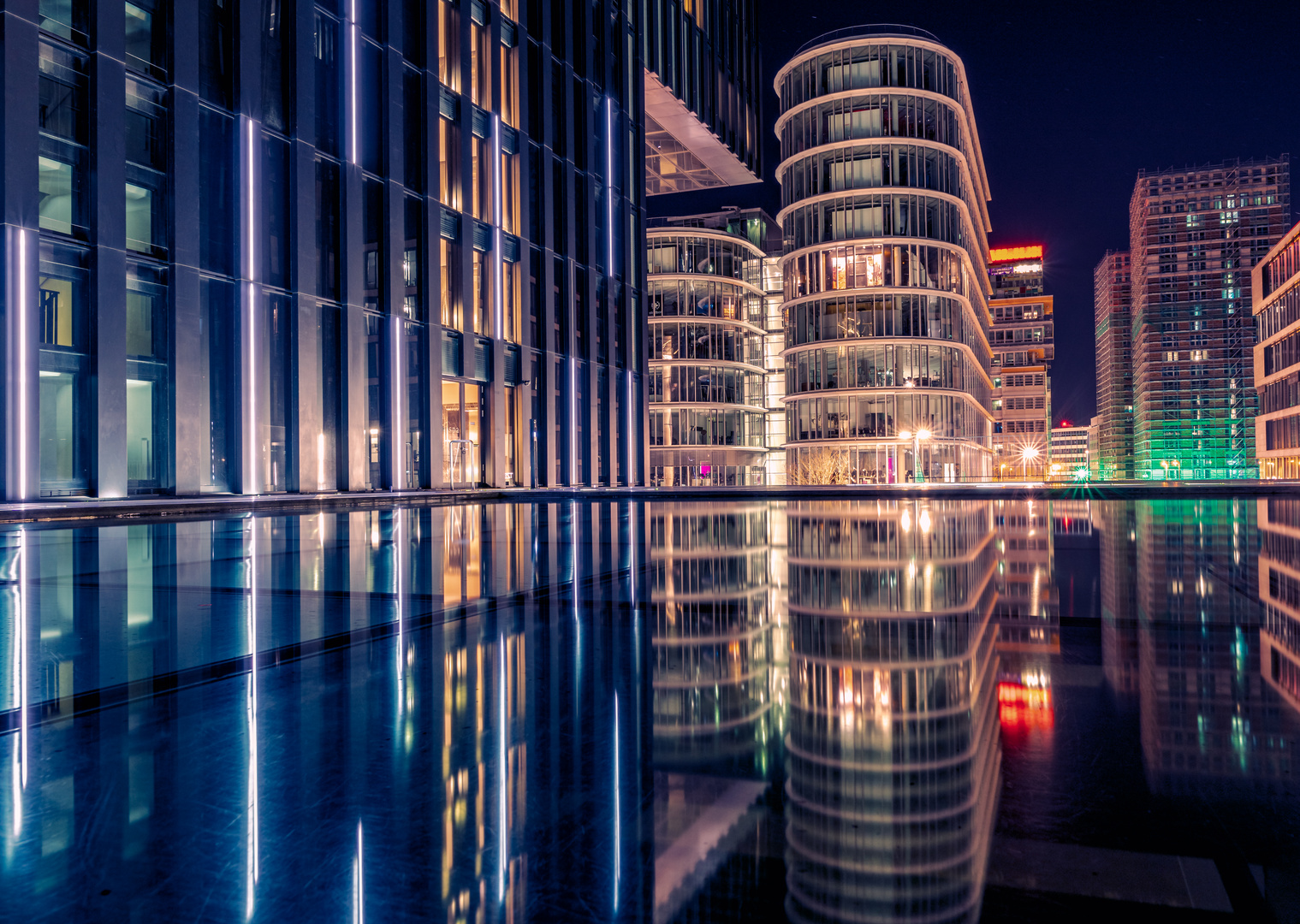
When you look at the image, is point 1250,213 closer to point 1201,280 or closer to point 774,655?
point 1201,280

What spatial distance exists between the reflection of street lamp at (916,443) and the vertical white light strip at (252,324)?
51227 millimetres

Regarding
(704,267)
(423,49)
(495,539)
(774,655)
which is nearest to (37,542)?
(495,539)

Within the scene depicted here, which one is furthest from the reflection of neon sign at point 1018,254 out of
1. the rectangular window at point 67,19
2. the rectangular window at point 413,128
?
the rectangular window at point 67,19

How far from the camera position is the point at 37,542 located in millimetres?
10688

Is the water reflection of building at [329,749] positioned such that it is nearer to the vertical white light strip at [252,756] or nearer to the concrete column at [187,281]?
the vertical white light strip at [252,756]

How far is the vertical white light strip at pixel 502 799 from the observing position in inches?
63.2

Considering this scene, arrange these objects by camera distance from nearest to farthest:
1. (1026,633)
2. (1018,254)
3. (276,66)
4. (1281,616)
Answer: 1. (1026,633)
2. (1281,616)
3. (276,66)
4. (1018,254)

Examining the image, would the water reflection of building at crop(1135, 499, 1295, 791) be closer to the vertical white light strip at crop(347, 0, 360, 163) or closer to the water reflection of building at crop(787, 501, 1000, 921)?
the water reflection of building at crop(787, 501, 1000, 921)

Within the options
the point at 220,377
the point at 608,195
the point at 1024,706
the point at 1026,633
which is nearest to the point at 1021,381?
the point at 608,195

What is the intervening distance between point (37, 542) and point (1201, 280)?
603 ft

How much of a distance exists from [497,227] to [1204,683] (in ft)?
98.6

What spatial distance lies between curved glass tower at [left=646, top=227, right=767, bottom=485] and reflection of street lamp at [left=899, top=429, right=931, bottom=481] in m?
15.4

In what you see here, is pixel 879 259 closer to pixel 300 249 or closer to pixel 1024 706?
pixel 300 249

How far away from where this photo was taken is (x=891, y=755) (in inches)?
87.0
